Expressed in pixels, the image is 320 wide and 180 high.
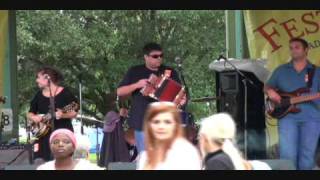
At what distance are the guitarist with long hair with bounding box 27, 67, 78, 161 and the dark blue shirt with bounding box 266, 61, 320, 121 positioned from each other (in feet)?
6.91

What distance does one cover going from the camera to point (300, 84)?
661cm

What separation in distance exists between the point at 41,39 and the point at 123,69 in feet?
5.95

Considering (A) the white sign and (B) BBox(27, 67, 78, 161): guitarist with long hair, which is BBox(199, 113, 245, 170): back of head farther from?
(A) the white sign

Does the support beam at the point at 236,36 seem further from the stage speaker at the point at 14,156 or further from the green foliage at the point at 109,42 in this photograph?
the green foliage at the point at 109,42

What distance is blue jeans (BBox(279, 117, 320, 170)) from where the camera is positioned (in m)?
6.49

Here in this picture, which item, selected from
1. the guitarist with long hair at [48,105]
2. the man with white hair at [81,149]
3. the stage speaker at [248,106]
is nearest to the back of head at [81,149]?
the man with white hair at [81,149]

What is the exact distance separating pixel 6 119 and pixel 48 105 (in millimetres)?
2100

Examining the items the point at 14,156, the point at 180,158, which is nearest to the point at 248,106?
the point at 14,156

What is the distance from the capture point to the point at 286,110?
6.62 metres

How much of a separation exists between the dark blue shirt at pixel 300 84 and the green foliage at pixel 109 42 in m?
7.05

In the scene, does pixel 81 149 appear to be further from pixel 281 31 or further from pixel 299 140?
pixel 281 31

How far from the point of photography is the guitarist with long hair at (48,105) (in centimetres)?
652
